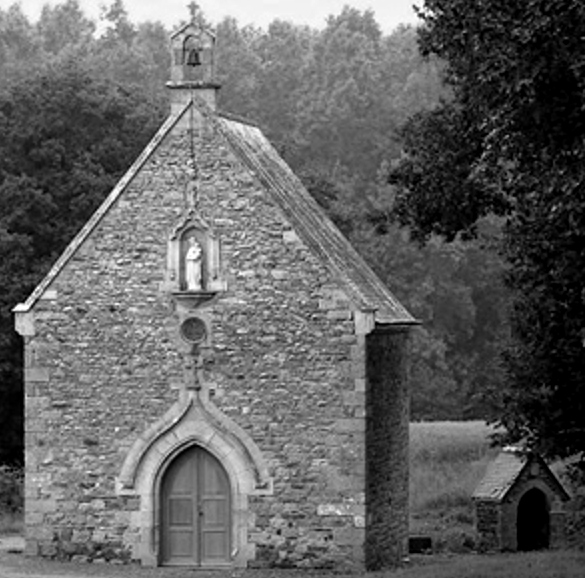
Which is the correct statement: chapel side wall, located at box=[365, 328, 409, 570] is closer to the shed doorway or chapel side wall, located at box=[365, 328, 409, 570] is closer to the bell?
the shed doorway

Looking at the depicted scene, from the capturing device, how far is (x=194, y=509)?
3161cm

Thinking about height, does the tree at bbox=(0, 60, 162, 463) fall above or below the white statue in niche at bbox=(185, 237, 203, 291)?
above

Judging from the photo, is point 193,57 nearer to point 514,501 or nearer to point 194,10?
point 194,10

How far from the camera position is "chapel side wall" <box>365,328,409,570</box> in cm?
3123

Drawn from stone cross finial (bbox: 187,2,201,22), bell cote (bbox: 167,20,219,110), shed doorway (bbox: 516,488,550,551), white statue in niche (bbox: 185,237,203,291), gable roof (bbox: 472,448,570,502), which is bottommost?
shed doorway (bbox: 516,488,550,551)

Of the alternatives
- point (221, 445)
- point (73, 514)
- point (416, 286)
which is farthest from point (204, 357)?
point (416, 286)

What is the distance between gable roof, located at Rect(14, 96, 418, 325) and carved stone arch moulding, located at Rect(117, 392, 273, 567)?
2.95m

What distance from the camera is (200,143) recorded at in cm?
3145

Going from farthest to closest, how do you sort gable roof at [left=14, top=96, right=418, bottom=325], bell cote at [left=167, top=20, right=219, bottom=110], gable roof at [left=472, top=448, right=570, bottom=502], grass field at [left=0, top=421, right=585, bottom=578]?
1. gable roof at [left=472, top=448, right=570, bottom=502]
2. bell cote at [left=167, top=20, right=219, bottom=110]
3. gable roof at [left=14, top=96, right=418, bottom=325]
4. grass field at [left=0, top=421, right=585, bottom=578]

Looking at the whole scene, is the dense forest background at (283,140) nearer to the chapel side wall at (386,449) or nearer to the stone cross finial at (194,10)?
the chapel side wall at (386,449)

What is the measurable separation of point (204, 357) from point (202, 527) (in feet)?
9.22

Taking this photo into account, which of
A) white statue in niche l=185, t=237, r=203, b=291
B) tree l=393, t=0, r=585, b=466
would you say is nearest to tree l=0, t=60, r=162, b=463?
white statue in niche l=185, t=237, r=203, b=291

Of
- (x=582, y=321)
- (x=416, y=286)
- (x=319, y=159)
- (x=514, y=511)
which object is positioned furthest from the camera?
(x=319, y=159)

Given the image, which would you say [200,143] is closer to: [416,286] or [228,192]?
[228,192]
